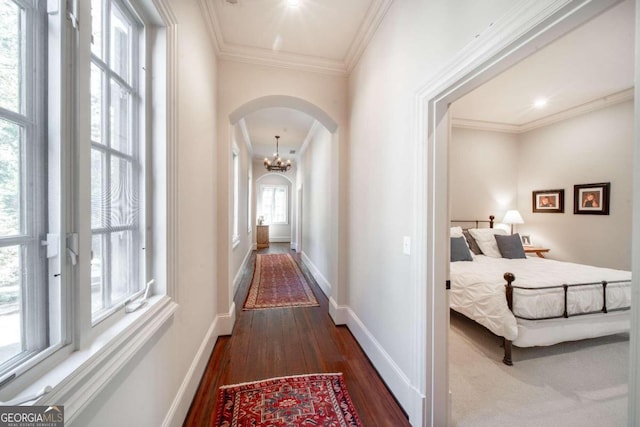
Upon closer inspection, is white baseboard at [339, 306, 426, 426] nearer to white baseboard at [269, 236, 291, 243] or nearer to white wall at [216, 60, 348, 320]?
white wall at [216, 60, 348, 320]

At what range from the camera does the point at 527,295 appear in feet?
7.07

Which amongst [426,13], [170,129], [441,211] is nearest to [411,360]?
[441,211]

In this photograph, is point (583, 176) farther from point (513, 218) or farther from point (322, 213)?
point (322, 213)

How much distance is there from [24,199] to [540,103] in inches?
226

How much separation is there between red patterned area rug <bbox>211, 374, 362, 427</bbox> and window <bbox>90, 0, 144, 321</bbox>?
1126 millimetres

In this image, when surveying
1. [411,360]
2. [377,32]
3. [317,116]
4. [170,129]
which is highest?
[377,32]

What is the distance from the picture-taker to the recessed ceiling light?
369 cm

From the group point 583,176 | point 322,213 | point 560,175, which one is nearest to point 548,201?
point 560,175

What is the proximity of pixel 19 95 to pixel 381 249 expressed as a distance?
2.04 m

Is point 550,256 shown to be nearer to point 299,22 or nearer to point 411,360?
point 411,360

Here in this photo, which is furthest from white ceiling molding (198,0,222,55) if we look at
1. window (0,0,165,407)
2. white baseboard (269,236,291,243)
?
white baseboard (269,236,291,243)

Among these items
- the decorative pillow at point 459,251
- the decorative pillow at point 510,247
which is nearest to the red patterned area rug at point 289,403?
the decorative pillow at point 459,251

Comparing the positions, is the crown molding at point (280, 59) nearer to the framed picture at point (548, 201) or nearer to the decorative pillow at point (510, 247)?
the decorative pillow at point (510, 247)

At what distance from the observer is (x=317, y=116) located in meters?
2.94
